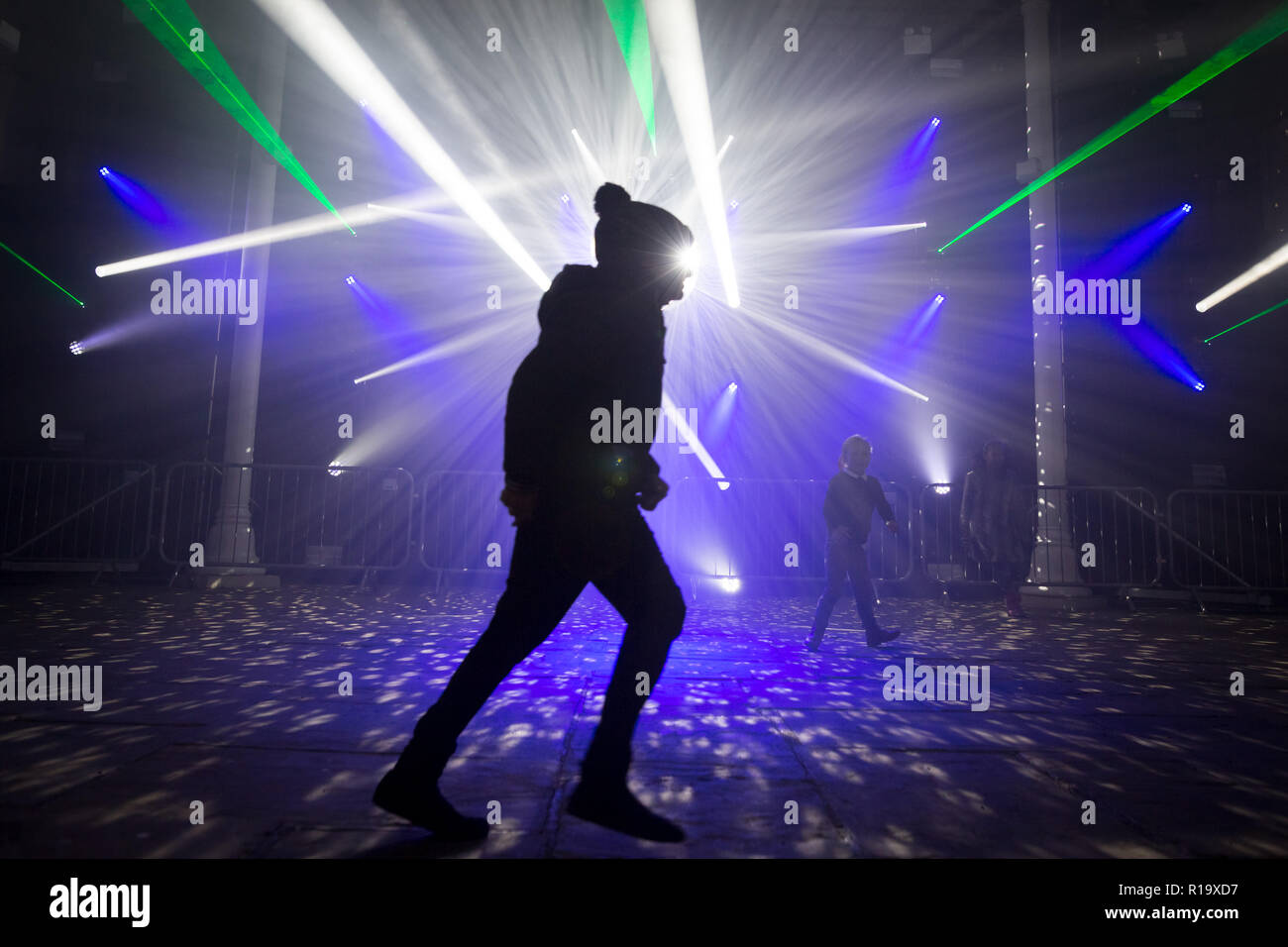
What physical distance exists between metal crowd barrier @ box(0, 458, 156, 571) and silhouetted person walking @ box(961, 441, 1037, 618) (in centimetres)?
1040

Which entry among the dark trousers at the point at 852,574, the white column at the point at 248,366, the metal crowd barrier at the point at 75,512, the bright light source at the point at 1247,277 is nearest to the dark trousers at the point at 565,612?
the dark trousers at the point at 852,574

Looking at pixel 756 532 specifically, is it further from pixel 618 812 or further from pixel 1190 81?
pixel 1190 81

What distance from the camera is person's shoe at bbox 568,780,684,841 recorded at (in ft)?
5.67

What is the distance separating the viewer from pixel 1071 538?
8.34 metres

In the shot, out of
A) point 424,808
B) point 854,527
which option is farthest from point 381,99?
point 424,808

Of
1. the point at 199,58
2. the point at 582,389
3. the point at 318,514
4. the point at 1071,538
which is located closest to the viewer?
the point at 582,389

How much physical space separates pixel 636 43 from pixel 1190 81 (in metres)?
9.08

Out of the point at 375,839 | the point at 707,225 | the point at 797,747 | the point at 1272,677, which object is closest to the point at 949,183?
the point at 707,225

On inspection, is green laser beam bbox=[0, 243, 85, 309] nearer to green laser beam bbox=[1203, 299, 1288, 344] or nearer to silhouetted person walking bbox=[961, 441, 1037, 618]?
silhouetted person walking bbox=[961, 441, 1037, 618]

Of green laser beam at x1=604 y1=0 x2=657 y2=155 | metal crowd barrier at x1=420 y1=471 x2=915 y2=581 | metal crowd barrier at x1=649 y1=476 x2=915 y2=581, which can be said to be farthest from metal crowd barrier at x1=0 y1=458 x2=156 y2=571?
green laser beam at x1=604 y1=0 x2=657 y2=155

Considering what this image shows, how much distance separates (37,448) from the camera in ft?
32.1

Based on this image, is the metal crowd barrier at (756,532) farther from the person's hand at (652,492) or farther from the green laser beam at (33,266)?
the green laser beam at (33,266)

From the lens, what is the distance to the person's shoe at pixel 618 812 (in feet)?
5.67

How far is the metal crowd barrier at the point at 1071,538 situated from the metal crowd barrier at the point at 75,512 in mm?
10981
